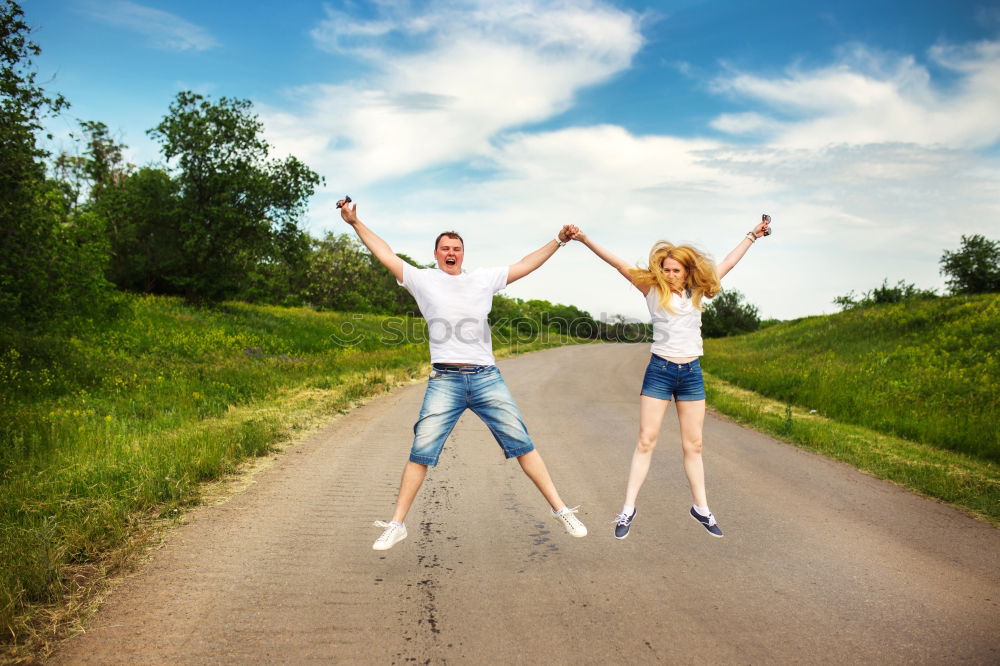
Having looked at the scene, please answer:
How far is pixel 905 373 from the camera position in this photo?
53.7ft

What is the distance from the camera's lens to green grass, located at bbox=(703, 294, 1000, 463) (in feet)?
37.7

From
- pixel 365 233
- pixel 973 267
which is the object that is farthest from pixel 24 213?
pixel 973 267

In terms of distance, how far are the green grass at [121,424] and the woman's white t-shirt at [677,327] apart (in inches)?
167

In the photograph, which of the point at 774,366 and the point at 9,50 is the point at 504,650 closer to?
the point at 9,50

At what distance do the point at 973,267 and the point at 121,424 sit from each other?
114 feet

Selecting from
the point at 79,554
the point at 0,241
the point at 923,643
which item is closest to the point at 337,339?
the point at 0,241

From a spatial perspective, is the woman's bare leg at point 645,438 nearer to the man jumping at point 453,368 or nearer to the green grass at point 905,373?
the man jumping at point 453,368

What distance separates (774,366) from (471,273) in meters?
18.8

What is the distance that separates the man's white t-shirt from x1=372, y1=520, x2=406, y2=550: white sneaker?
123 centimetres

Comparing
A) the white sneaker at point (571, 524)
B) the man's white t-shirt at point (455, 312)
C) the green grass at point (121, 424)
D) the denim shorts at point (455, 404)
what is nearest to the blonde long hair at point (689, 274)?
the man's white t-shirt at point (455, 312)

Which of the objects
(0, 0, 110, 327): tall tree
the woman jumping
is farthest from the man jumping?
(0, 0, 110, 327): tall tree

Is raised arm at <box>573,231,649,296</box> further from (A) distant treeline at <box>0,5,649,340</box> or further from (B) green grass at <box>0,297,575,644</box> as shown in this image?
(A) distant treeline at <box>0,5,649,340</box>

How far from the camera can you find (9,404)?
11.1m

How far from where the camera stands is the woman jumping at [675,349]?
4.82 meters
